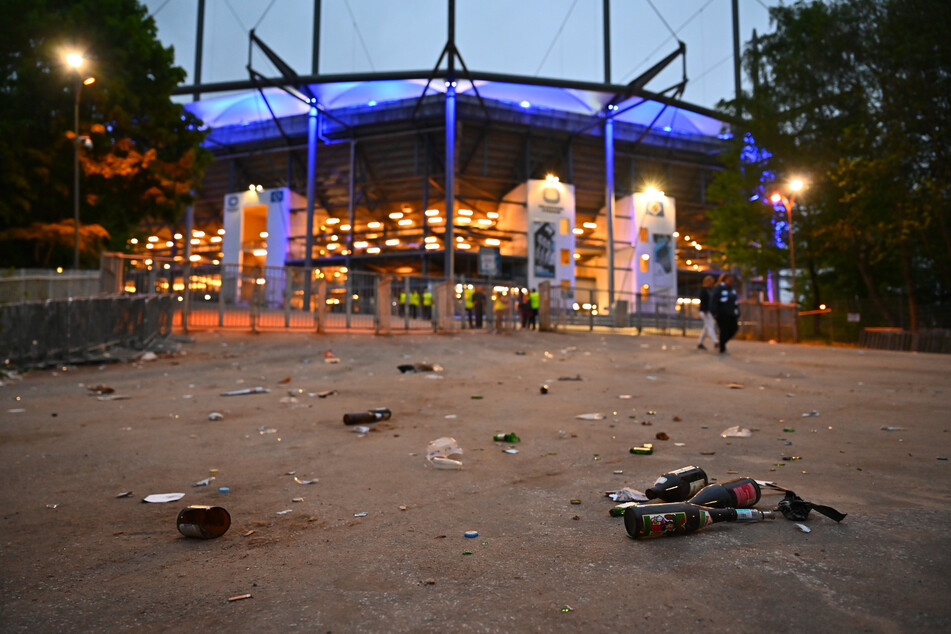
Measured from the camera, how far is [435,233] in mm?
38625

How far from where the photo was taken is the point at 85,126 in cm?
1950

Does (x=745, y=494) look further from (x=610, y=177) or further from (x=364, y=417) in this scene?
(x=610, y=177)

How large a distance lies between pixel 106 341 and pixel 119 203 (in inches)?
507

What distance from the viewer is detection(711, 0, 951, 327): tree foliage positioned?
18.0 metres

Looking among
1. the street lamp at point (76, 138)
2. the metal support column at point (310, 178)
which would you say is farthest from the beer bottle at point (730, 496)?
the metal support column at point (310, 178)

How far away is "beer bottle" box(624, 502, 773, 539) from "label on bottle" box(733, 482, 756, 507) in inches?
6.6

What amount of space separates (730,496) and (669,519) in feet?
1.49

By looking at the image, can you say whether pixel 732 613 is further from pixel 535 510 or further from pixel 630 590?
pixel 535 510

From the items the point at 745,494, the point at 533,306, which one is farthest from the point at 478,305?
the point at 745,494

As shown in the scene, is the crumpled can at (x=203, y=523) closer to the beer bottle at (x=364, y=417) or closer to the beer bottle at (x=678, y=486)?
the beer bottle at (x=678, y=486)

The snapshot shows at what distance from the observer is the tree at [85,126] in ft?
61.4

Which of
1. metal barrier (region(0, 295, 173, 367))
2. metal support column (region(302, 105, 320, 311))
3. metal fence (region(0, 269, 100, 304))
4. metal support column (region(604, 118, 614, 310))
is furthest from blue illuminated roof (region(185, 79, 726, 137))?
metal barrier (region(0, 295, 173, 367))

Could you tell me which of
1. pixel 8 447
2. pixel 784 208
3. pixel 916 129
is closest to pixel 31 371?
pixel 8 447

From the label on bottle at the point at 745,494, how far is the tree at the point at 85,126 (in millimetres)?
20977
